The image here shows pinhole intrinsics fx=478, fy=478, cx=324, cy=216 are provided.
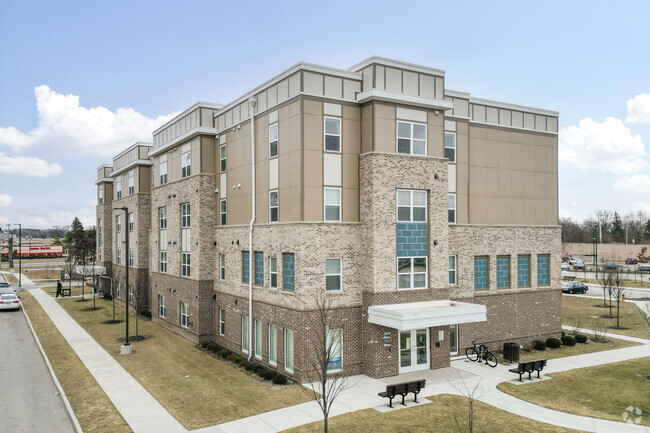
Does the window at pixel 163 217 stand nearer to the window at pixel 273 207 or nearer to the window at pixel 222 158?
the window at pixel 222 158

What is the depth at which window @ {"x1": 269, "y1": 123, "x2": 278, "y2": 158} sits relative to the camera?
71.6ft

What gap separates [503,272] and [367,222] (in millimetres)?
10622

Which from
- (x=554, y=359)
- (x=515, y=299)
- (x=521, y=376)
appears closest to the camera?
(x=521, y=376)

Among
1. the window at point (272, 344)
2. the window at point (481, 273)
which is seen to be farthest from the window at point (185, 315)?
the window at point (481, 273)

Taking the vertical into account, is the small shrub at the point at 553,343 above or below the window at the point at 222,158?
below

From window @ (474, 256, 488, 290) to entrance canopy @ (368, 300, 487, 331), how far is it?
4943mm

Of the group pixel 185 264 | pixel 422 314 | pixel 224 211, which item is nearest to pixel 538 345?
pixel 422 314

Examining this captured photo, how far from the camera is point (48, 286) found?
2318 inches

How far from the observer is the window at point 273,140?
2183 centimetres

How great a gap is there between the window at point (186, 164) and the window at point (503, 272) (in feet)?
61.9

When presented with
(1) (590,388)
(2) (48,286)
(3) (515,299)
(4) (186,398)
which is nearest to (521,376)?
(1) (590,388)

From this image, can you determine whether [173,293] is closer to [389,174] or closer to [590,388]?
[389,174]

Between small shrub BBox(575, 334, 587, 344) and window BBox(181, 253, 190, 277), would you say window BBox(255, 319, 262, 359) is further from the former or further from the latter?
small shrub BBox(575, 334, 587, 344)

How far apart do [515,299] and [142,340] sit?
21.6 metres
